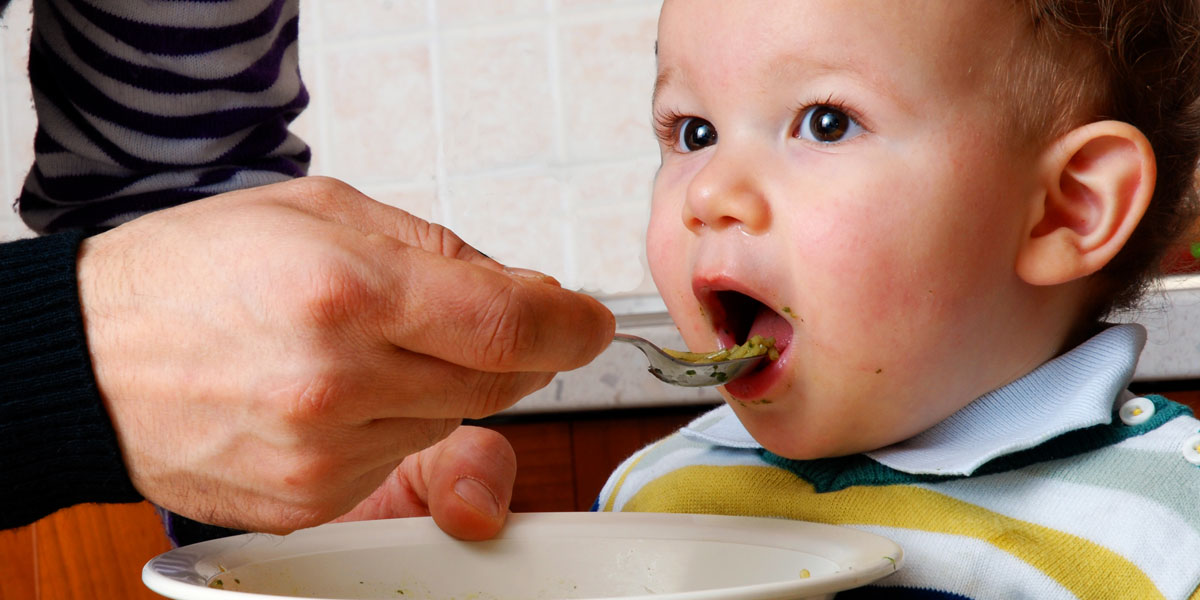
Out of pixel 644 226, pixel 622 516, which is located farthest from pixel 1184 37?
pixel 644 226

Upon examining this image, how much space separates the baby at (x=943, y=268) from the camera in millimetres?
687

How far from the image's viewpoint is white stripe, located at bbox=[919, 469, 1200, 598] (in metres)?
0.65

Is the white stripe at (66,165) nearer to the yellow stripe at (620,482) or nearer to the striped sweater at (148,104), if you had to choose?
the striped sweater at (148,104)

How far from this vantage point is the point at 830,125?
71 centimetres

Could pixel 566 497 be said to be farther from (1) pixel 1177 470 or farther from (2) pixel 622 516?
(1) pixel 1177 470

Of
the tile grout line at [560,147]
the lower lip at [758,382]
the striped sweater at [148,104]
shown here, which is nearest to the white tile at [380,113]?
the tile grout line at [560,147]

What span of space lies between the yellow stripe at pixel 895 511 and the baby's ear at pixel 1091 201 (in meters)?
0.17

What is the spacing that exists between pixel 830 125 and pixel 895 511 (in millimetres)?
264

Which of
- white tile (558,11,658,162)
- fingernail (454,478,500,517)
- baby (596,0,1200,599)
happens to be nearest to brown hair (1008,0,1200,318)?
baby (596,0,1200,599)

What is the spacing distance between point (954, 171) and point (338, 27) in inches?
62.3

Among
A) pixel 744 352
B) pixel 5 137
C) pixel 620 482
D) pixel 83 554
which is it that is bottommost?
pixel 83 554

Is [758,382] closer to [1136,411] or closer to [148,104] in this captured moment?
[1136,411]

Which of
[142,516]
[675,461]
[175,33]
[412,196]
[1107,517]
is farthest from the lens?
[412,196]

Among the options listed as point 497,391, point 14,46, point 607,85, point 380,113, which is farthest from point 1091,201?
point 14,46
